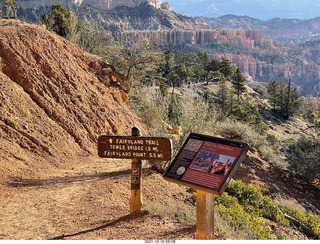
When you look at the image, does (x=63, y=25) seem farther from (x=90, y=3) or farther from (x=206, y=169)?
(x=90, y=3)

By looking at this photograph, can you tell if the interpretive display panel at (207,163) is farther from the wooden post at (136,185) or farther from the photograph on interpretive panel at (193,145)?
the wooden post at (136,185)

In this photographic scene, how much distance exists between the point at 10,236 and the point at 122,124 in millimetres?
7981

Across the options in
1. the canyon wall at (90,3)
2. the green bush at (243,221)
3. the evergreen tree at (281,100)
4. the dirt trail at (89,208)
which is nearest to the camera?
the dirt trail at (89,208)

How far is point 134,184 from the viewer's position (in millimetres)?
5883

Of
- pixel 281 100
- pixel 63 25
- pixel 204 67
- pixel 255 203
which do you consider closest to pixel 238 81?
pixel 281 100

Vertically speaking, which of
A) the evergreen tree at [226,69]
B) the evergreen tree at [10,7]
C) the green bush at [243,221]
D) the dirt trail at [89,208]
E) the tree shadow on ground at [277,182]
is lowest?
the tree shadow on ground at [277,182]

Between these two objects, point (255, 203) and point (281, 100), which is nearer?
point (255, 203)

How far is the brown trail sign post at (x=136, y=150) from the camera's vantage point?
550 centimetres

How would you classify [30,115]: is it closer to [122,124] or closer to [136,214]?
[122,124]

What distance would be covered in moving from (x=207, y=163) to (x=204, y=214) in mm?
680

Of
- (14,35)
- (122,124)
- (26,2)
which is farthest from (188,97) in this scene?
(26,2)

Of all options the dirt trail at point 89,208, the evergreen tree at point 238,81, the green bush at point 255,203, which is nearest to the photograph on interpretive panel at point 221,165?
the dirt trail at point 89,208

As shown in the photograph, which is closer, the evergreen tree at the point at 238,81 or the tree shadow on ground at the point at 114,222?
the tree shadow on ground at the point at 114,222

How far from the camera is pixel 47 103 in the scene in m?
10.8
